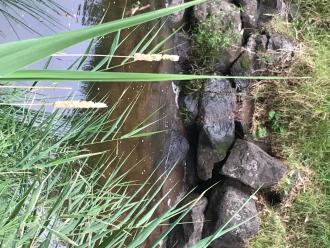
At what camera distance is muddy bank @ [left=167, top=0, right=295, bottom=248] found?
7.89 feet

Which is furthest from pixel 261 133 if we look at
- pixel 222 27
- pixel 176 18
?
pixel 176 18

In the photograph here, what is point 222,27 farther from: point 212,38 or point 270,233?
point 270,233

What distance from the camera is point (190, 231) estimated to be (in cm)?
236

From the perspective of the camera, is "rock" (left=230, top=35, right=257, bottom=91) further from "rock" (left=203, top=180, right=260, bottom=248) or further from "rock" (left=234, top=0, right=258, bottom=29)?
"rock" (left=203, top=180, right=260, bottom=248)

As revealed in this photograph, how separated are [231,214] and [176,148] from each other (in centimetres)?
44

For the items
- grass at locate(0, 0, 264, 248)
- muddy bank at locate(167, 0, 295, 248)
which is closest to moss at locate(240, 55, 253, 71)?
muddy bank at locate(167, 0, 295, 248)

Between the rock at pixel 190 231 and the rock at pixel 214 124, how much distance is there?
0.18 m

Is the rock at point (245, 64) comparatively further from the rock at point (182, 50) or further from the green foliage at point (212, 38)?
the rock at point (182, 50)

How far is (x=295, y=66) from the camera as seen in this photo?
2533 millimetres

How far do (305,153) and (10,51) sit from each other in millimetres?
2325

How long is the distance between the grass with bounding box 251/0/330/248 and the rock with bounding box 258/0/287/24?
144 mm

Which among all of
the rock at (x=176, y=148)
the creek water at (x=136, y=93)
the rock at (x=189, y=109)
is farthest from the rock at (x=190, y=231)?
the rock at (x=189, y=109)

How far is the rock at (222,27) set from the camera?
2.52m

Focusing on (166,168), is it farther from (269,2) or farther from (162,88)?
(269,2)
